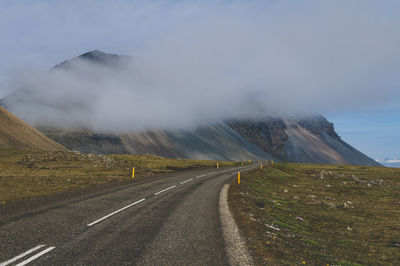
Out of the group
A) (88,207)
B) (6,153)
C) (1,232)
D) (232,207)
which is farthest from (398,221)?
(6,153)

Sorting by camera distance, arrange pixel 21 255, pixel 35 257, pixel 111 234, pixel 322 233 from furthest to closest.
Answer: pixel 322 233 < pixel 111 234 < pixel 21 255 < pixel 35 257

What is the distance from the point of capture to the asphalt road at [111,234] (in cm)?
786

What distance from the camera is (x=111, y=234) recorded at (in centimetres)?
1004

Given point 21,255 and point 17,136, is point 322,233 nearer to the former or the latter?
point 21,255

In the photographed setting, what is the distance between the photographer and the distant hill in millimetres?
101500

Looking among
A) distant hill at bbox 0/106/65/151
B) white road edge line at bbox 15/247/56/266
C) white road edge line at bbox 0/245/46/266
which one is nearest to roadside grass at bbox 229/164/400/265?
white road edge line at bbox 15/247/56/266

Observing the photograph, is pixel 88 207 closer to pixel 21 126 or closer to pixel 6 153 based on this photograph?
pixel 6 153

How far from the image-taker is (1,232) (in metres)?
9.90

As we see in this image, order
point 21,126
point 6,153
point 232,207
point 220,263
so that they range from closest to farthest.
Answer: point 220,263 → point 232,207 → point 6,153 → point 21,126

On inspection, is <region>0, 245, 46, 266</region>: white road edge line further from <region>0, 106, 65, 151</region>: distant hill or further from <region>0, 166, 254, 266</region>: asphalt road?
<region>0, 106, 65, 151</region>: distant hill

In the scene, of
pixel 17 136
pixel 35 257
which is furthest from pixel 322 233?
pixel 17 136

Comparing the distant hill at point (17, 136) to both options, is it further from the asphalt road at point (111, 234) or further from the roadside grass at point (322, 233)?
the roadside grass at point (322, 233)

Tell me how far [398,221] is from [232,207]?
47.0 feet

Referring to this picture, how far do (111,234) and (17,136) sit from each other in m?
120
